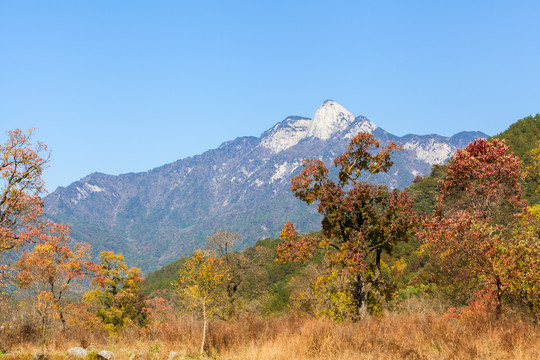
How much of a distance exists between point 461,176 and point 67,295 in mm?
29574

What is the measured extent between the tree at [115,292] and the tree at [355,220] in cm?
3004

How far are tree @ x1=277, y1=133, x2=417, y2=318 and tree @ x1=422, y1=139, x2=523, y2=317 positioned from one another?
1809 mm

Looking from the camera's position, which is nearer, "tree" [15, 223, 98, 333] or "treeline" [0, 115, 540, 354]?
"treeline" [0, 115, 540, 354]

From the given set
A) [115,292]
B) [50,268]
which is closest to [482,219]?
[50,268]

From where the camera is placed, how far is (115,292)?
152ft

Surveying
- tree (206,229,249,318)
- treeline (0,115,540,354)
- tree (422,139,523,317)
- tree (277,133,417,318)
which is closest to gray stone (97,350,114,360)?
treeline (0,115,540,354)

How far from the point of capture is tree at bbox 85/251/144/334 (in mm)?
42500

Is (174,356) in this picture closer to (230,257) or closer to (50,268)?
(50,268)

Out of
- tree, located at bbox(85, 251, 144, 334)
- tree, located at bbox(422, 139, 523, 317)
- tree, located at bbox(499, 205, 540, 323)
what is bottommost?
tree, located at bbox(85, 251, 144, 334)

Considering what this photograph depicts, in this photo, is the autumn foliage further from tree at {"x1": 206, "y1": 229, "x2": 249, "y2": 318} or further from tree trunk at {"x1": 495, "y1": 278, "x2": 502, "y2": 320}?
tree at {"x1": 206, "y1": 229, "x2": 249, "y2": 318}

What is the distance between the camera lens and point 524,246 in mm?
12117

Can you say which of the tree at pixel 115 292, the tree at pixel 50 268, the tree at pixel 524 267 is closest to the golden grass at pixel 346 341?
the tree at pixel 524 267

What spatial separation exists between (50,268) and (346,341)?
783 inches

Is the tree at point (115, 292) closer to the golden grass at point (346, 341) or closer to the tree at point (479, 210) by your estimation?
the golden grass at point (346, 341)
